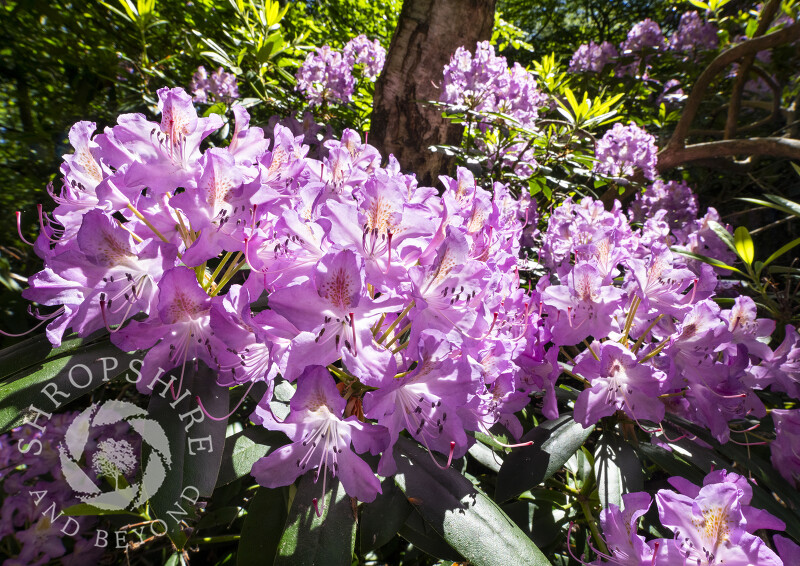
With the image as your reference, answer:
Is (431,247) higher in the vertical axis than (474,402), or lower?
higher

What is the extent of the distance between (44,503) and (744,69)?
12.5 feet

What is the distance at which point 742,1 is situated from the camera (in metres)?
4.02

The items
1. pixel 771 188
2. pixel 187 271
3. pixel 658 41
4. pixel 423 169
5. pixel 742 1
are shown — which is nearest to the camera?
pixel 187 271

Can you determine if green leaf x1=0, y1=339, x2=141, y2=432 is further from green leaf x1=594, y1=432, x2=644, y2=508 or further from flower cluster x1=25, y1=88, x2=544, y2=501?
green leaf x1=594, y1=432, x2=644, y2=508

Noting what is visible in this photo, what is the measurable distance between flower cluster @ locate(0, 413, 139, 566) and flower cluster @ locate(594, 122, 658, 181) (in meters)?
2.33

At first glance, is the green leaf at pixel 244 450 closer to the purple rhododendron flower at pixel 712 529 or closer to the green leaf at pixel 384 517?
the green leaf at pixel 384 517

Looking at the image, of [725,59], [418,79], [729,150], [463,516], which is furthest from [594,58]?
[463,516]

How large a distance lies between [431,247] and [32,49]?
239 centimetres

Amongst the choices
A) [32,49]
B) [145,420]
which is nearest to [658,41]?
[32,49]

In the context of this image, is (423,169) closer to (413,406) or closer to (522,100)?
(522,100)

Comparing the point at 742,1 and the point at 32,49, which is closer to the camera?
the point at 32,49

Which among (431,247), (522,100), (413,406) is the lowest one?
(413,406)

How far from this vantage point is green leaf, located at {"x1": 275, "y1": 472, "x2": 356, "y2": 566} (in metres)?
0.71

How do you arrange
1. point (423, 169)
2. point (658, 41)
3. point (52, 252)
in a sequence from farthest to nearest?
point (658, 41)
point (423, 169)
point (52, 252)
